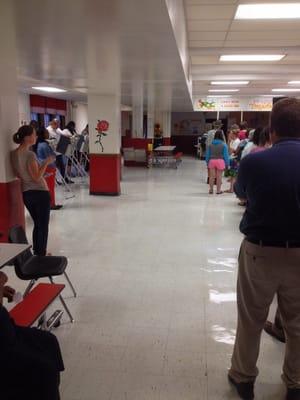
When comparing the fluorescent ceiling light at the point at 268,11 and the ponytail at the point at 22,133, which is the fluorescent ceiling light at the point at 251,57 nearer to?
the fluorescent ceiling light at the point at 268,11

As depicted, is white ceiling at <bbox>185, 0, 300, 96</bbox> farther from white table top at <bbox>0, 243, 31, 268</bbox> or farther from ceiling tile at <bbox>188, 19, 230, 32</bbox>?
white table top at <bbox>0, 243, 31, 268</bbox>

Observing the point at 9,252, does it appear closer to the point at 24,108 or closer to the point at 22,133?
the point at 22,133

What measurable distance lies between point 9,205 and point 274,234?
3098 mm

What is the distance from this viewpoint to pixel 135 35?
3.73 m

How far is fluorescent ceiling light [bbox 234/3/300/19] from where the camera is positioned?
14.3 ft

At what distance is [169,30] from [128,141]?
43.8ft

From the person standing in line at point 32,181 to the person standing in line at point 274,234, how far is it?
2599mm

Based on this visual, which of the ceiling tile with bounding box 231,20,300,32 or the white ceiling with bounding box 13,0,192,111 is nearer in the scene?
the white ceiling with bounding box 13,0,192,111

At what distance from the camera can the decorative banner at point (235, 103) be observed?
54.1ft

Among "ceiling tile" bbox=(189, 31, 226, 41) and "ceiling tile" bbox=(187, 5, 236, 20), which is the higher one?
"ceiling tile" bbox=(187, 5, 236, 20)

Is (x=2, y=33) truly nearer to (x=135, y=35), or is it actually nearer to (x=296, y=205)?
(x=135, y=35)

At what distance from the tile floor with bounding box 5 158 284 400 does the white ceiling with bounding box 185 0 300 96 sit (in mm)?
2849

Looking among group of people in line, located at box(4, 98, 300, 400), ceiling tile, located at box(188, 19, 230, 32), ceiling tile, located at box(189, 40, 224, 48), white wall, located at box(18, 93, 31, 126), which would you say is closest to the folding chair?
group of people in line, located at box(4, 98, 300, 400)

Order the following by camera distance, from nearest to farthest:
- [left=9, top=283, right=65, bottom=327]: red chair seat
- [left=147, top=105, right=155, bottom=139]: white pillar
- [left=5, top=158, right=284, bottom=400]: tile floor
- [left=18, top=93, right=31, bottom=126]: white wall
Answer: [left=9, top=283, right=65, bottom=327]: red chair seat
[left=5, top=158, right=284, bottom=400]: tile floor
[left=18, top=93, right=31, bottom=126]: white wall
[left=147, top=105, right=155, bottom=139]: white pillar
